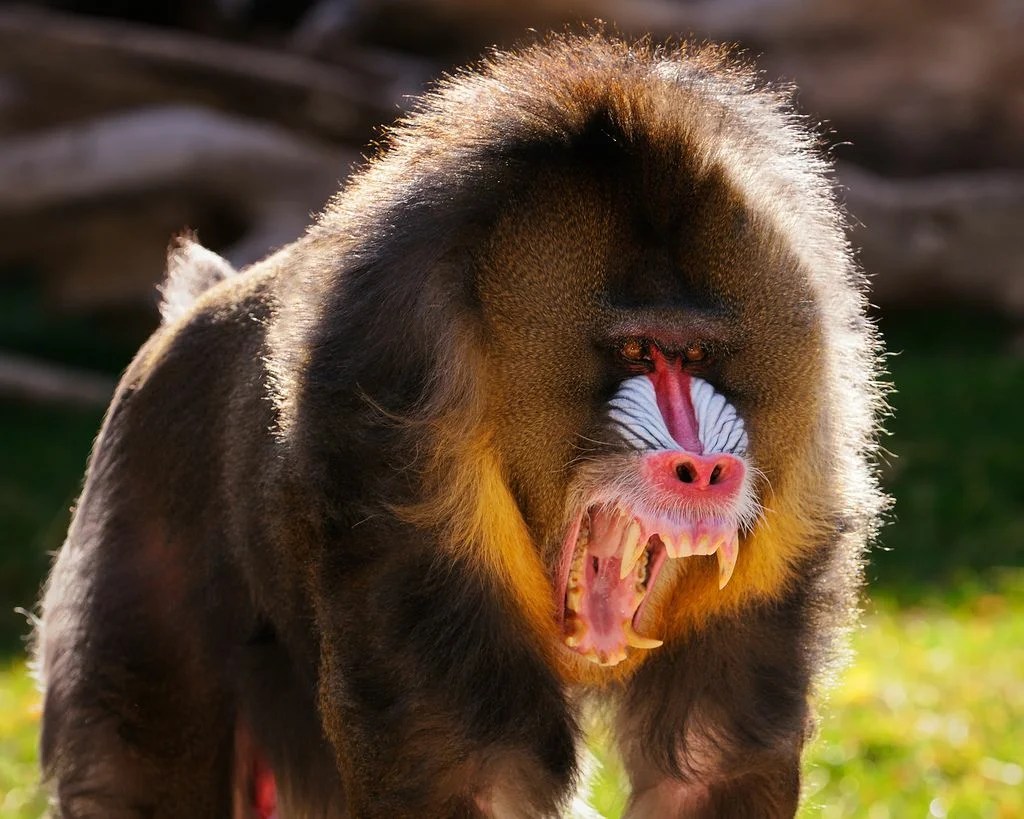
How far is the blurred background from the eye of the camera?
18.1ft

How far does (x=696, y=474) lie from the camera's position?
96.0 inches

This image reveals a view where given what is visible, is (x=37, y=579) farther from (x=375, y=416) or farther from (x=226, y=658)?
(x=375, y=416)

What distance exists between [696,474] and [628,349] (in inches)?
11.5

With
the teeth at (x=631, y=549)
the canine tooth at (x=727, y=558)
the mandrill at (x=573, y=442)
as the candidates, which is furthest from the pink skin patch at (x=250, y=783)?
the canine tooth at (x=727, y=558)

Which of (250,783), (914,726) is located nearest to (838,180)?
(914,726)

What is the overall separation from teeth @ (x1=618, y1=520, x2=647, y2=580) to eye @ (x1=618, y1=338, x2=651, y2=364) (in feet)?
0.92

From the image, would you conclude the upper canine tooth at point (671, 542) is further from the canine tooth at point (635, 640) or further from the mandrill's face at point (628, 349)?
the canine tooth at point (635, 640)

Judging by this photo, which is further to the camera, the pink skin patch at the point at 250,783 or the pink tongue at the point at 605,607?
the pink skin patch at the point at 250,783

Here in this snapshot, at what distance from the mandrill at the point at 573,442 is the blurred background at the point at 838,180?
180 cm

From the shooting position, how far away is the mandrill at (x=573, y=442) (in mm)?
2633

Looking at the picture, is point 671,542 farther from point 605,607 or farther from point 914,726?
point 914,726

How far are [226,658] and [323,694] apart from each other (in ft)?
1.81

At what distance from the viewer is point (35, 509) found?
291 inches

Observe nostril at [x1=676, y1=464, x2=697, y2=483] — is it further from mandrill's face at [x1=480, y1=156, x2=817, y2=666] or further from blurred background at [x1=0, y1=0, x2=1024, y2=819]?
blurred background at [x1=0, y1=0, x2=1024, y2=819]
